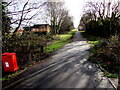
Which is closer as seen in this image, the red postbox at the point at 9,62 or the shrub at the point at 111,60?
the red postbox at the point at 9,62

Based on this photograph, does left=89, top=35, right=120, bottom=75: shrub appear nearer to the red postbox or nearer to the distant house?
the red postbox

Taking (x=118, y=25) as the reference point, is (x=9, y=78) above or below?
below

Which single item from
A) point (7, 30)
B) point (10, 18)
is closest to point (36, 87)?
point (7, 30)

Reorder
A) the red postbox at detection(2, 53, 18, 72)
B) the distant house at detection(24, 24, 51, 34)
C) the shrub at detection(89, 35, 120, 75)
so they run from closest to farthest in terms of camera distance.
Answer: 1. the red postbox at detection(2, 53, 18, 72)
2. the shrub at detection(89, 35, 120, 75)
3. the distant house at detection(24, 24, 51, 34)

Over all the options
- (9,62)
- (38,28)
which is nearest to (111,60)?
(9,62)

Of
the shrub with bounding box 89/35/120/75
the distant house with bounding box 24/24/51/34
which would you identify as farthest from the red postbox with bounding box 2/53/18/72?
the distant house with bounding box 24/24/51/34

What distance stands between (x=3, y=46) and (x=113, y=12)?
21.1m

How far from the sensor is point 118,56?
226 inches

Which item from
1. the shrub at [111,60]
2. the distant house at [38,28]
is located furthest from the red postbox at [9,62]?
the distant house at [38,28]

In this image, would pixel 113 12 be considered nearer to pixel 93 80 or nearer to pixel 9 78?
pixel 93 80

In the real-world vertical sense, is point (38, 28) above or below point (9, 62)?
above

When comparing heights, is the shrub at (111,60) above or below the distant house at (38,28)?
below

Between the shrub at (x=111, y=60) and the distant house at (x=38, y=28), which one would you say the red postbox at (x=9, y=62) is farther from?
the distant house at (x=38, y=28)

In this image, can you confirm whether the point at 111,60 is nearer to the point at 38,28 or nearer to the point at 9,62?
the point at 9,62
